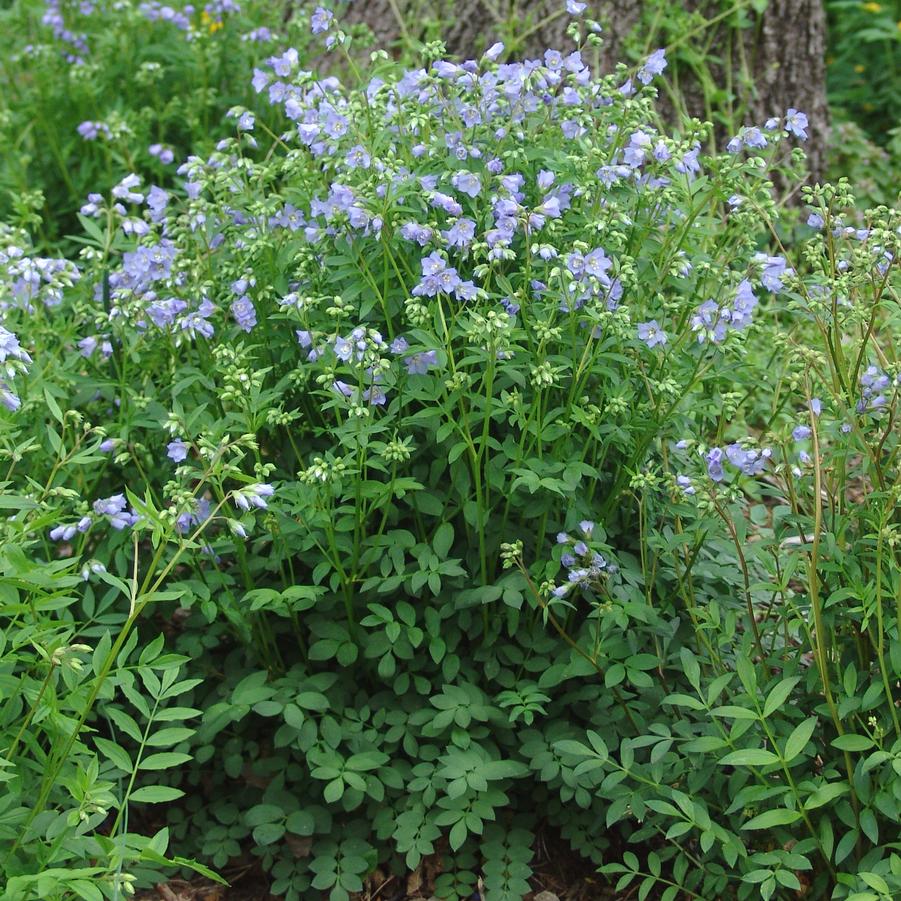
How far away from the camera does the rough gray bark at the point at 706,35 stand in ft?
16.9

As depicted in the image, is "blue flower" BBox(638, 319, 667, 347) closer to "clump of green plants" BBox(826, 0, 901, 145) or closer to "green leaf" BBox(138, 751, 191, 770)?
"green leaf" BBox(138, 751, 191, 770)

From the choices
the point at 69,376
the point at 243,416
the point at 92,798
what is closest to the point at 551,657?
the point at 243,416

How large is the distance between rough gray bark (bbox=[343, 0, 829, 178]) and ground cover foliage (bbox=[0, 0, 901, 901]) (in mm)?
2274

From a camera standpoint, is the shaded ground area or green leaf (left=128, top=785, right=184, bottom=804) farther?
the shaded ground area

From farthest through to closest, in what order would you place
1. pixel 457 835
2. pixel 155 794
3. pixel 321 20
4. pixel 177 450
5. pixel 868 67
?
pixel 868 67 < pixel 321 20 < pixel 177 450 < pixel 457 835 < pixel 155 794

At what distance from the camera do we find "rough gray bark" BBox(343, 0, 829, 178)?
5152 millimetres

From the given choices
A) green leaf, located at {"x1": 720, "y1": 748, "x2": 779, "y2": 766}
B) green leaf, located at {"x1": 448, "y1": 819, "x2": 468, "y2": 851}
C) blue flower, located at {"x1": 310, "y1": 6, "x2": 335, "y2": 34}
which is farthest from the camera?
blue flower, located at {"x1": 310, "y1": 6, "x2": 335, "y2": 34}

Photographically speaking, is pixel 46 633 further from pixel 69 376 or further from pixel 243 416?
pixel 69 376

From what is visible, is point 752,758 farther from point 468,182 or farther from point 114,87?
point 114,87

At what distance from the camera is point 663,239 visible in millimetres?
2938

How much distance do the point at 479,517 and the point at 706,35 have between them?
3.65m

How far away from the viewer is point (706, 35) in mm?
5387

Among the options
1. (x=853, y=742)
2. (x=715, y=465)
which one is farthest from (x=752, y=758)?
(x=715, y=465)

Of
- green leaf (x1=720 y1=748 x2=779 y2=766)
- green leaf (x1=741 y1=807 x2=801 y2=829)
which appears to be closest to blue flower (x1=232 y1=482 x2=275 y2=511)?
green leaf (x1=720 y1=748 x2=779 y2=766)
